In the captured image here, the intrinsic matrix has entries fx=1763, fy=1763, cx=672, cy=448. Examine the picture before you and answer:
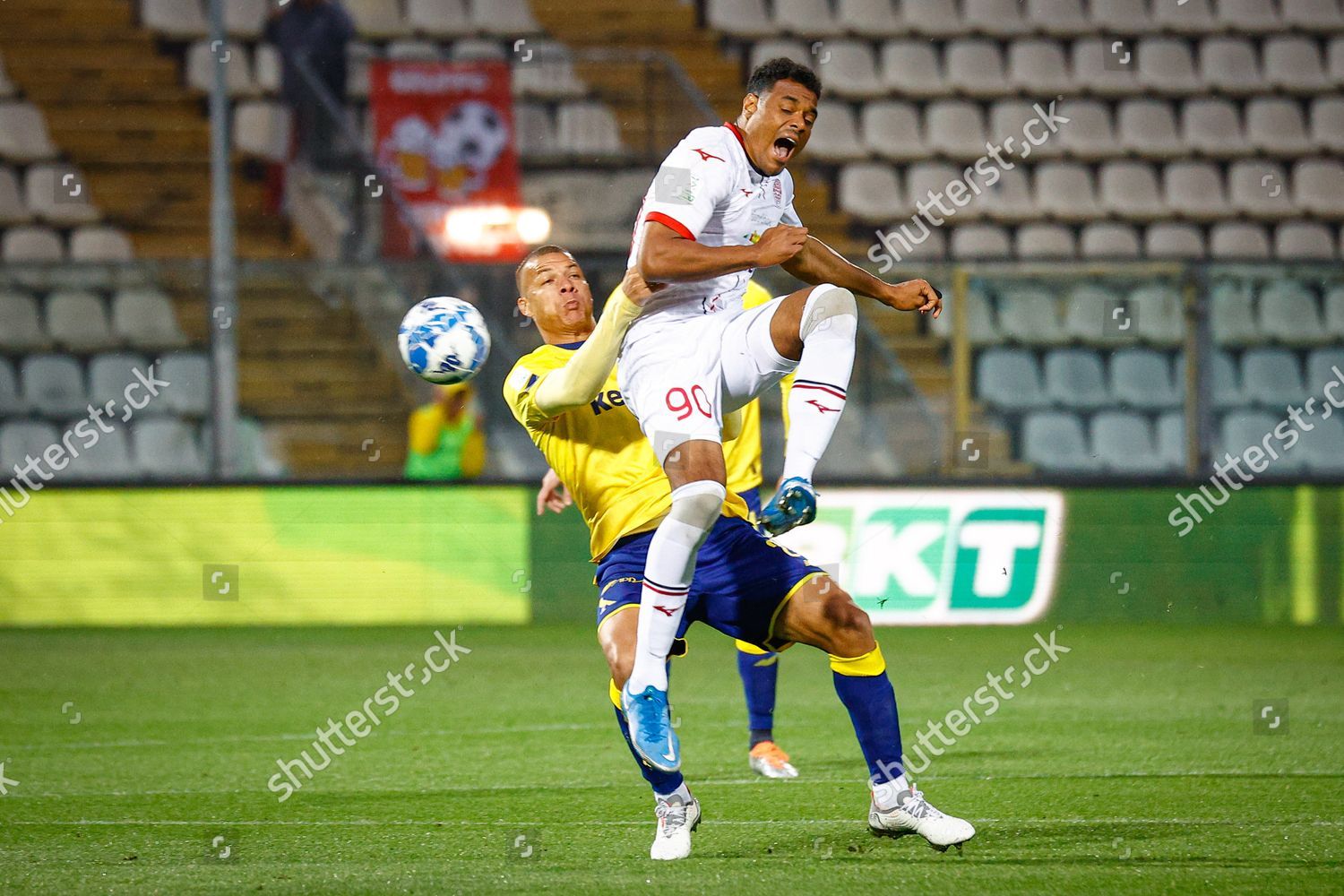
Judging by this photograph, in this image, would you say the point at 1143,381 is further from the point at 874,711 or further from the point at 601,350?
the point at 601,350

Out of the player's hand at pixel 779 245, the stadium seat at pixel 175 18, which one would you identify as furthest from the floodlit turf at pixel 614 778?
the stadium seat at pixel 175 18

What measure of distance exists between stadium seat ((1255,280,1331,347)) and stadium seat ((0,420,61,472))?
27.3 feet

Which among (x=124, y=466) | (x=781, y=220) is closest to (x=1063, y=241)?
(x=124, y=466)

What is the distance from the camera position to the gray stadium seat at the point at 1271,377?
38.7 ft

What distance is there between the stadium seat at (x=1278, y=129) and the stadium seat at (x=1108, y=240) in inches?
69.7

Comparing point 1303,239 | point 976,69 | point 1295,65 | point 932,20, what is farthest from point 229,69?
point 1295,65

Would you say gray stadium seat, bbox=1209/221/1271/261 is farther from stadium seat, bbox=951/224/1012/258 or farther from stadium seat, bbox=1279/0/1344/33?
stadium seat, bbox=1279/0/1344/33

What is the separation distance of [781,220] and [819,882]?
1940 mm

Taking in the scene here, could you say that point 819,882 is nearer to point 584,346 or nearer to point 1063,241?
point 584,346

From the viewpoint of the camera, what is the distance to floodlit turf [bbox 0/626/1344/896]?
15.9ft

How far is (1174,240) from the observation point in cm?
1627

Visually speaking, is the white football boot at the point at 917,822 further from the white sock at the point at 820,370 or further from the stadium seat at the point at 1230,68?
the stadium seat at the point at 1230,68

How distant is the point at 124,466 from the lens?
12.2 meters

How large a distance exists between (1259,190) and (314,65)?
28.9 ft
